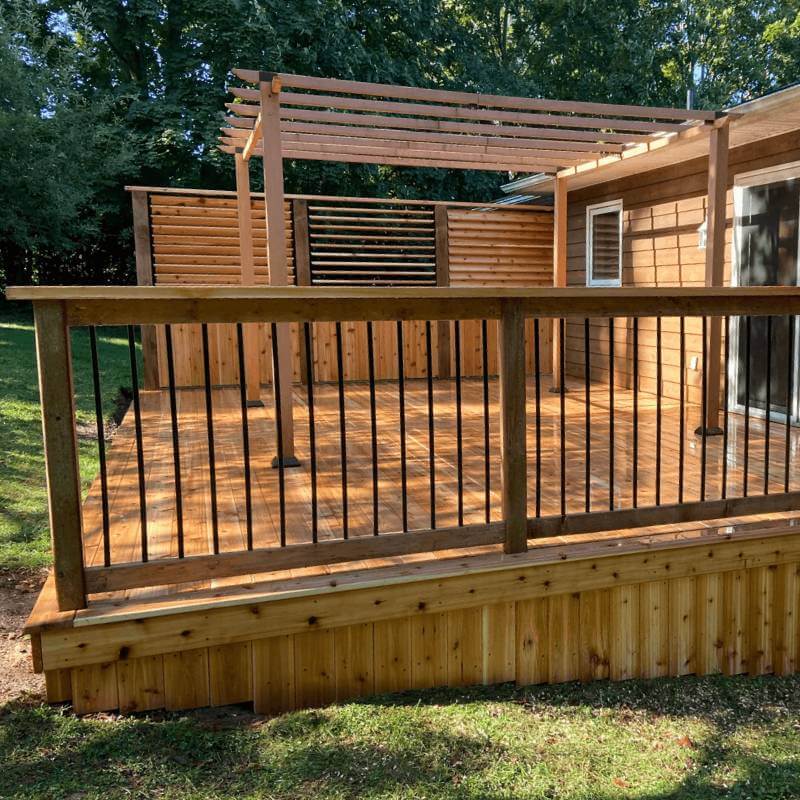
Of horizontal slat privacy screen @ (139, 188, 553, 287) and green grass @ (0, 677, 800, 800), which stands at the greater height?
horizontal slat privacy screen @ (139, 188, 553, 287)

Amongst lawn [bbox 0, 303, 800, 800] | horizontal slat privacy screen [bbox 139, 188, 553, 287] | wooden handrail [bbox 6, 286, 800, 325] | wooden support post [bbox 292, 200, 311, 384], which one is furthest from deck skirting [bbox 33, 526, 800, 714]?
horizontal slat privacy screen [bbox 139, 188, 553, 287]

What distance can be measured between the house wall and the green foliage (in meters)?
6.75

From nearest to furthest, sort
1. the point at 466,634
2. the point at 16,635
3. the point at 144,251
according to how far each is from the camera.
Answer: the point at 466,634, the point at 16,635, the point at 144,251

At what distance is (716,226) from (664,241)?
1.82 meters

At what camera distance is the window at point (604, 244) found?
7.82 m

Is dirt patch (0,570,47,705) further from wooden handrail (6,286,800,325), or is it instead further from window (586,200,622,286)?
window (586,200,622,286)

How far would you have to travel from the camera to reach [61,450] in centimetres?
240

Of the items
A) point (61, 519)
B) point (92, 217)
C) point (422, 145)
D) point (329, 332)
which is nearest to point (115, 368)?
point (329, 332)

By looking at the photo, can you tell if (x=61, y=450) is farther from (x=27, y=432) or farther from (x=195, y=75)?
(x=195, y=75)

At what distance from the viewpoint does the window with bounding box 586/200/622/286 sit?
7.82 metres

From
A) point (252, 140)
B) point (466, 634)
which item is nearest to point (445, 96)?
point (252, 140)

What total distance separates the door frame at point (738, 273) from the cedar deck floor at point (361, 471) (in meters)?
0.17

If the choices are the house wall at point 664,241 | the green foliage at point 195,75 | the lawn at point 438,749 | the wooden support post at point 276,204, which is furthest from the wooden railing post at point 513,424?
the green foliage at point 195,75

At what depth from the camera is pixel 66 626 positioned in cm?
239
